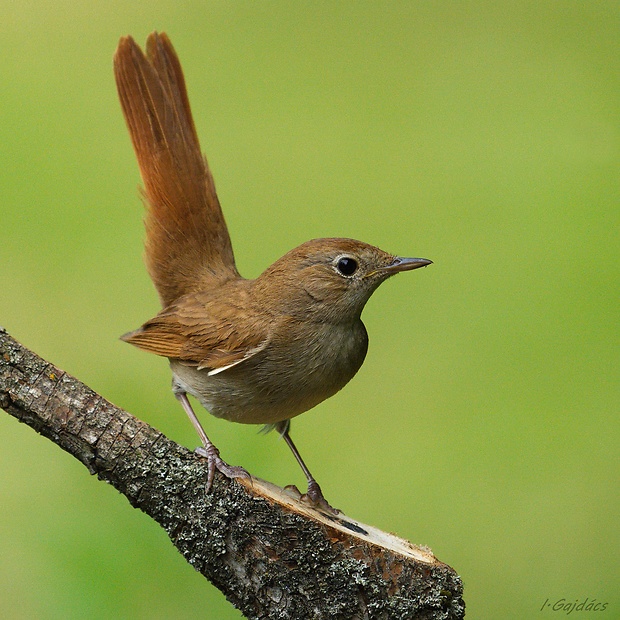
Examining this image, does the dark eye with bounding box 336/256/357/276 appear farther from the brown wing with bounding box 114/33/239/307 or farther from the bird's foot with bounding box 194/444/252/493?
the bird's foot with bounding box 194/444/252/493

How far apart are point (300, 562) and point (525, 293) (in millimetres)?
5077

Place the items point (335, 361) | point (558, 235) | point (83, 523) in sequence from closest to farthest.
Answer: point (335, 361) < point (83, 523) < point (558, 235)

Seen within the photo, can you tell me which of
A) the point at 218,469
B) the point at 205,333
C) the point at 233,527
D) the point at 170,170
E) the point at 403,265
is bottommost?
the point at 233,527

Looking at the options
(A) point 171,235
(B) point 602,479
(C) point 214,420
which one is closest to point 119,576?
(C) point 214,420

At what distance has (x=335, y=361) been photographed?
4531 millimetres

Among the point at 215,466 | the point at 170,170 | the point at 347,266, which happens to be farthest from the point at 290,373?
the point at 170,170

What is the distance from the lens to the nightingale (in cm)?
455

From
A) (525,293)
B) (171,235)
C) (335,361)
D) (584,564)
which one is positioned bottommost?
(584,564)

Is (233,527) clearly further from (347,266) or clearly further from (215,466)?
(347,266)

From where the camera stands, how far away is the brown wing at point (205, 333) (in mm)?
4633

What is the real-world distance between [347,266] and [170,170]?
1370 millimetres

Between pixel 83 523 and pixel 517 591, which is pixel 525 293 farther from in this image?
pixel 83 523

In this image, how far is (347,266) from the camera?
4.61 meters

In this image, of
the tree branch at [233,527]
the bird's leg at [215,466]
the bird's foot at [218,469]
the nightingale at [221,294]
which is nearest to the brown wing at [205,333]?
the nightingale at [221,294]
